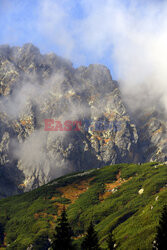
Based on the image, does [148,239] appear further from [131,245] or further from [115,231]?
[115,231]

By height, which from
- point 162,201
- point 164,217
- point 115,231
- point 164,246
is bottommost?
point 164,246

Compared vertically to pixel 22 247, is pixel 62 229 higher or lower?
lower

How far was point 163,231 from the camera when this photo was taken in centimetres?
6469

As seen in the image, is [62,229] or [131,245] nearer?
[62,229]

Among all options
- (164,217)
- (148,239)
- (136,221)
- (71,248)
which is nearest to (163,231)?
(164,217)

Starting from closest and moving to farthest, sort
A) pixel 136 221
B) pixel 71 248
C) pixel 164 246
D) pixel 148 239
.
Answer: pixel 164 246 → pixel 71 248 → pixel 148 239 → pixel 136 221

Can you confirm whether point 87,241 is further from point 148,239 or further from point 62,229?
point 148,239

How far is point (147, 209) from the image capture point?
194m

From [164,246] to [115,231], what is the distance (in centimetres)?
13020

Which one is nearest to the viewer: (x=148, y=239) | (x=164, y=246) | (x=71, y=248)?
(x=164, y=246)

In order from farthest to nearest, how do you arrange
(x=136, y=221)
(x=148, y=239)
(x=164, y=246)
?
(x=136, y=221) → (x=148, y=239) → (x=164, y=246)

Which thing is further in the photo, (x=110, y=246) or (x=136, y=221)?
(x=136, y=221)

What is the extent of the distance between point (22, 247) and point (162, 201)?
89.8 metres

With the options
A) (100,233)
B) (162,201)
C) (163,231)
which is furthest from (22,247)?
(163,231)
